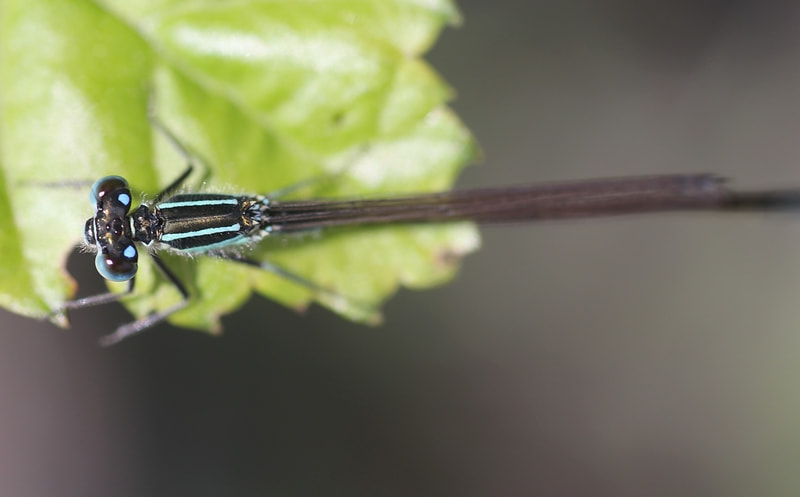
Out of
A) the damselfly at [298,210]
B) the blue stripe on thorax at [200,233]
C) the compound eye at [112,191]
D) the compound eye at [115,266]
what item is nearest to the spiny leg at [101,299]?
the damselfly at [298,210]

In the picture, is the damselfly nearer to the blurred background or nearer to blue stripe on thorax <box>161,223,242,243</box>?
blue stripe on thorax <box>161,223,242,243</box>

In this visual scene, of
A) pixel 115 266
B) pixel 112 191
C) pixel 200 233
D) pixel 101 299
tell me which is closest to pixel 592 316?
pixel 200 233

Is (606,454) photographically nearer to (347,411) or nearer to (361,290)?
(347,411)

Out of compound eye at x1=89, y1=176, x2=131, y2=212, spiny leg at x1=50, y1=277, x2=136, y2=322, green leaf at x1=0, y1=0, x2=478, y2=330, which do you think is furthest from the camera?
spiny leg at x1=50, y1=277, x2=136, y2=322

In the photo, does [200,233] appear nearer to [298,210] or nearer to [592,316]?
[298,210]

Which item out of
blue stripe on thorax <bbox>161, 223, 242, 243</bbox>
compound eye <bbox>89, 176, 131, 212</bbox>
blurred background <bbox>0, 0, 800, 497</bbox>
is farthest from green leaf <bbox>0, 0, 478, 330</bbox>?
blurred background <bbox>0, 0, 800, 497</bbox>

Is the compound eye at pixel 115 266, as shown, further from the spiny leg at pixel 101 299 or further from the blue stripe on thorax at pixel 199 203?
the blue stripe on thorax at pixel 199 203

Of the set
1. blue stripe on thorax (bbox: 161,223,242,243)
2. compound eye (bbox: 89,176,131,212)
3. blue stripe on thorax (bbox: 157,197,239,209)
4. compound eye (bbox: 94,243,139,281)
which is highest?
blue stripe on thorax (bbox: 157,197,239,209)
